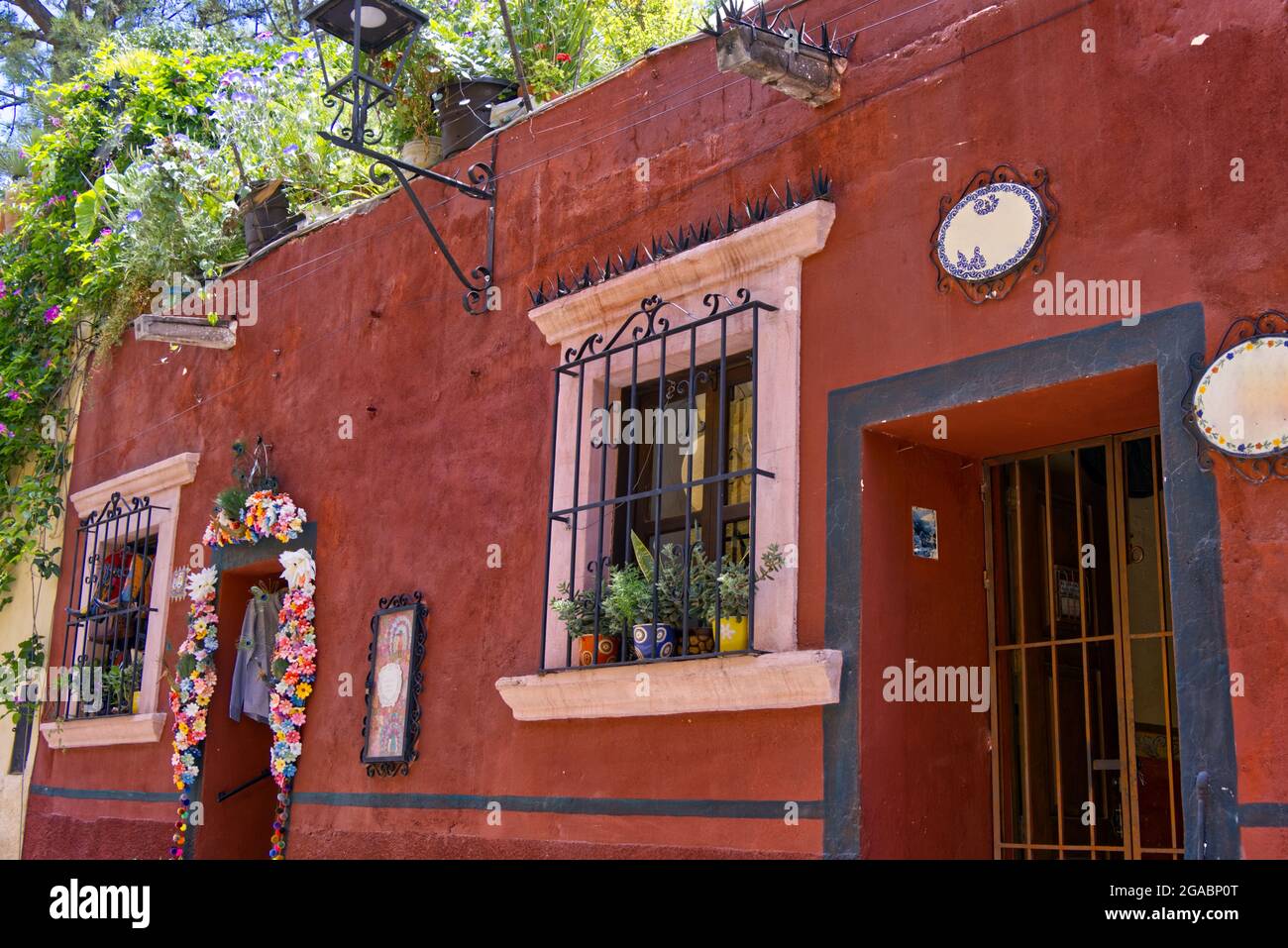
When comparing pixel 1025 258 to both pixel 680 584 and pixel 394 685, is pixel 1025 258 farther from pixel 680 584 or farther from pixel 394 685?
pixel 394 685

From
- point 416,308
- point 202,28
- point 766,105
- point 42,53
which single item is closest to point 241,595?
point 416,308

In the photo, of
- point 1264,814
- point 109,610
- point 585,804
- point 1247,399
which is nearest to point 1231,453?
point 1247,399

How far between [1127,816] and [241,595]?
5.59 m

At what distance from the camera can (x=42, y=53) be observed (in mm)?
14820

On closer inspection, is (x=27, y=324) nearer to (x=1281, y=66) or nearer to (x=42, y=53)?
(x=42, y=53)

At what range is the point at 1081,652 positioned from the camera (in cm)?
533

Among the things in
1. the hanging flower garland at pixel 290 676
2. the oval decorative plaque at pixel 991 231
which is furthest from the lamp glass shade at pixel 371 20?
the oval decorative plaque at pixel 991 231

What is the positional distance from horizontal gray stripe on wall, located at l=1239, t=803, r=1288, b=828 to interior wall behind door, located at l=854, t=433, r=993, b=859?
4.29 ft

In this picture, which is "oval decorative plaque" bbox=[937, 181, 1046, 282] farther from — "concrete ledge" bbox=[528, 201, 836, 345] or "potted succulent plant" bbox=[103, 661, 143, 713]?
"potted succulent plant" bbox=[103, 661, 143, 713]

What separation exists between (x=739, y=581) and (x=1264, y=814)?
2.01 m

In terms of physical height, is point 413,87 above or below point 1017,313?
above

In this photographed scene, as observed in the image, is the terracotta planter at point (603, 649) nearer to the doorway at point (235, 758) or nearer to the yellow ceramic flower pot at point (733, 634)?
the yellow ceramic flower pot at point (733, 634)

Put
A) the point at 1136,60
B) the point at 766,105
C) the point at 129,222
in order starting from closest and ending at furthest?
the point at 1136,60, the point at 766,105, the point at 129,222

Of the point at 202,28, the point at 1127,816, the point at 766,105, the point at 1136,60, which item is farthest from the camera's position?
the point at 202,28
